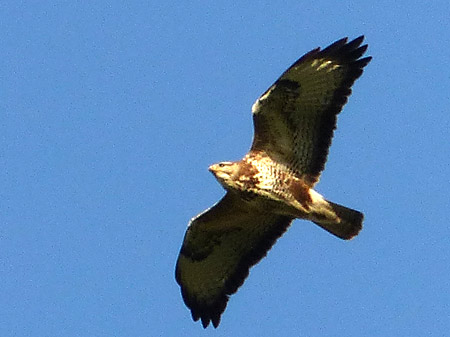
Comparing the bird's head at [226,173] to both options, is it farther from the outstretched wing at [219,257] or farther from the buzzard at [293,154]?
the outstretched wing at [219,257]

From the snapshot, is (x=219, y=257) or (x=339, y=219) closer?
(x=339, y=219)

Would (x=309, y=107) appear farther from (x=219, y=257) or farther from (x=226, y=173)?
(x=219, y=257)

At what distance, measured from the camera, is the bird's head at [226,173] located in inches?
554

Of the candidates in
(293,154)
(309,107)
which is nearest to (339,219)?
(293,154)

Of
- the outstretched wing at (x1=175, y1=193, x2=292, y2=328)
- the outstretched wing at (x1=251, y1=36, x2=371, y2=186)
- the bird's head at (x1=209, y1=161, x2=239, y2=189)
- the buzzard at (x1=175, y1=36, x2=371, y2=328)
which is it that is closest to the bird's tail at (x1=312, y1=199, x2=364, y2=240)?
the buzzard at (x1=175, y1=36, x2=371, y2=328)

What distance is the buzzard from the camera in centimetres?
1416

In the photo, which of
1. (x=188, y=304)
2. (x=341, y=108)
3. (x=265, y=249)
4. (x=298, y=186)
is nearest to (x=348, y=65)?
(x=341, y=108)

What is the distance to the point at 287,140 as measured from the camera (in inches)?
572

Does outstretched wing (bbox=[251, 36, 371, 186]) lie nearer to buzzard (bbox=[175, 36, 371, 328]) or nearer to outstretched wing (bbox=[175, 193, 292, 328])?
buzzard (bbox=[175, 36, 371, 328])

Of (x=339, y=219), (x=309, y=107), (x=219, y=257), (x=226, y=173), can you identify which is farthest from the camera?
(x=219, y=257)

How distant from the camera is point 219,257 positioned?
15.4 m

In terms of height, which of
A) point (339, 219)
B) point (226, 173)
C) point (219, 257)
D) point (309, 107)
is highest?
point (309, 107)

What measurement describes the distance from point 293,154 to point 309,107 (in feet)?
2.07

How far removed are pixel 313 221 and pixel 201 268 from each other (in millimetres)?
1836
